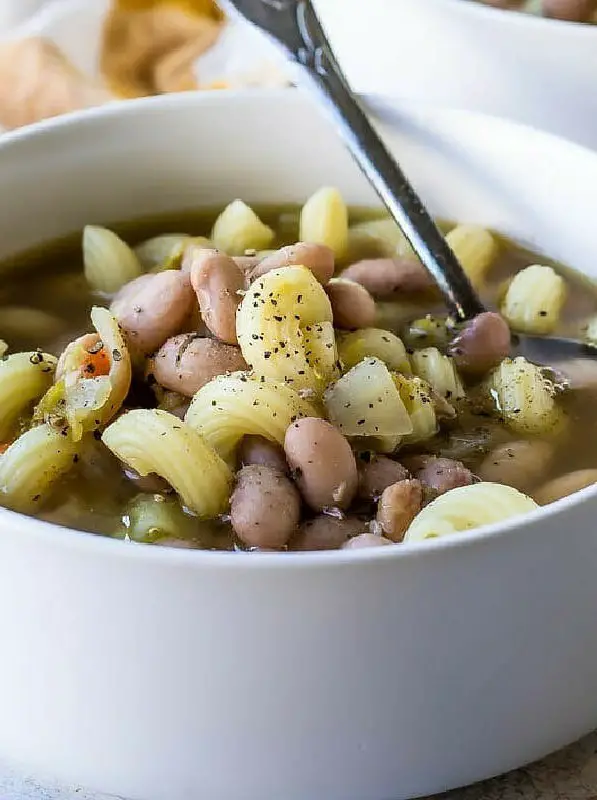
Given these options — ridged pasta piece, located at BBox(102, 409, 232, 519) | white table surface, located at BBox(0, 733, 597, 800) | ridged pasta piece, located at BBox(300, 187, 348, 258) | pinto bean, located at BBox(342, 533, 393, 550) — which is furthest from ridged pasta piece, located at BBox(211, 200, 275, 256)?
white table surface, located at BBox(0, 733, 597, 800)

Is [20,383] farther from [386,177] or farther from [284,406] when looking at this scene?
[386,177]

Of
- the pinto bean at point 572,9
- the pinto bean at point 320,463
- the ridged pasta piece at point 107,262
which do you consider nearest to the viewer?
the pinto bean at point 320,463

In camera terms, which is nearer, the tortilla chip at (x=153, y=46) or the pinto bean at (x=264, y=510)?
the pinto bean at (x=264, y=510)

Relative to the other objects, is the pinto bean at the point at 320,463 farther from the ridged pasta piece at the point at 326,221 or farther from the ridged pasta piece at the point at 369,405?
the ridged pasta piece at the point at 326,221

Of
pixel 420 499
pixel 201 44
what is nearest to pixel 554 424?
pixel 420 499

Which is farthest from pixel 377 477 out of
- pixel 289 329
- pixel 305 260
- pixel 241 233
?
pixel 241 233

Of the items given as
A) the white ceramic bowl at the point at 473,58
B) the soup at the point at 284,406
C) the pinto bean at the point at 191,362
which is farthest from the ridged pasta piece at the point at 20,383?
the white ceramic bowl at the point at 473,58
